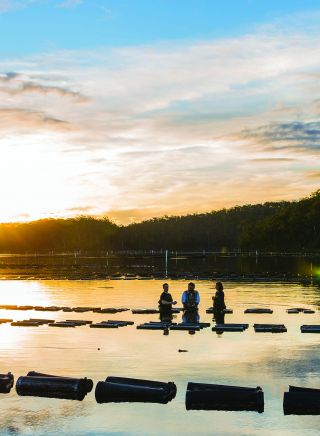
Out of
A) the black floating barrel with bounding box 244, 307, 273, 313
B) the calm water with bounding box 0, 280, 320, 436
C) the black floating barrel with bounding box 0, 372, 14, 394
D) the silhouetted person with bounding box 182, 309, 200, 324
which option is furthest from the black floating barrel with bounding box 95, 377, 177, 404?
the black floating barrel with bounding box 244, 307, 273, 313

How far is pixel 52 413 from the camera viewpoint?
22797 millimetres

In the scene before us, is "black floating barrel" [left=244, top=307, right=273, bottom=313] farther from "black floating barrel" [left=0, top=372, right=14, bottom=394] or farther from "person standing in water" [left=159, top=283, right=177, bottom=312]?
"black floating barrel" [left=0, top=372, right=14, bottom=394]

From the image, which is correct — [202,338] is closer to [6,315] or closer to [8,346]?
[8,346]

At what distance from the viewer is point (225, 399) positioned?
74.6 feet

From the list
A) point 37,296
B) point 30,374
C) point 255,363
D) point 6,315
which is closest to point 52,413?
point 30,374

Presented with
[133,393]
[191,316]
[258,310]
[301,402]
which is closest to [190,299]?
[191,316]

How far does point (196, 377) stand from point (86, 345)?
899 cm

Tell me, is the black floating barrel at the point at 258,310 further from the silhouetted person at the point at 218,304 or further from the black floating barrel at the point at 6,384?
the black floating barrel at the point at 6,384

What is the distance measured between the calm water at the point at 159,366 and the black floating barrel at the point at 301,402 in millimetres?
335

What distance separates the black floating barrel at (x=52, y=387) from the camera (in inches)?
953

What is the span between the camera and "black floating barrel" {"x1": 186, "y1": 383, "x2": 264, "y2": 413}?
22.7 metres

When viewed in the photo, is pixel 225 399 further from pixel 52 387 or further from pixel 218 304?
pixel 218 304

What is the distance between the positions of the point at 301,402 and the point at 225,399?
7.37ft

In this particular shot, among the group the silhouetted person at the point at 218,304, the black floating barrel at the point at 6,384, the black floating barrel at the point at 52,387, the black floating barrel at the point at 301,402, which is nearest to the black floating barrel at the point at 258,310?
the silhouetted person at the point at 218,304
